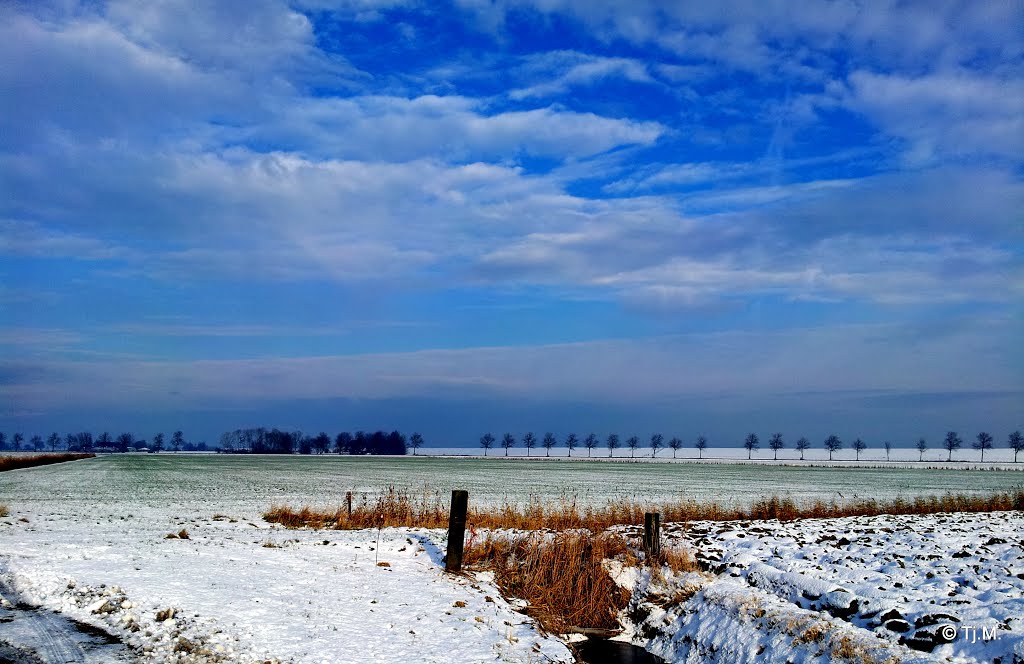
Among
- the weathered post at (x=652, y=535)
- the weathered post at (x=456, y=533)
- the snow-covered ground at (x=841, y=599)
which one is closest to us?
the snow-covered ground at (x=841, y=599)

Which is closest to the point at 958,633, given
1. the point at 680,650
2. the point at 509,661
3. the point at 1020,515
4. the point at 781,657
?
the point at 781,657

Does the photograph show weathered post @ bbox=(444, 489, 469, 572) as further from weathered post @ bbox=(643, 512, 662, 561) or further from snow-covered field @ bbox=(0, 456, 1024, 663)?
weathered post @ bbox=(643, 512, 662, 561)

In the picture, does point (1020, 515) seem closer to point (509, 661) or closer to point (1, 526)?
point (509, 661)

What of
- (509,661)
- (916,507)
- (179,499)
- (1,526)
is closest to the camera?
(509,661)

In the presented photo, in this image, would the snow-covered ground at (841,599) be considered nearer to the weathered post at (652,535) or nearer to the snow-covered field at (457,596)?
the snow-covered field at (457,596)

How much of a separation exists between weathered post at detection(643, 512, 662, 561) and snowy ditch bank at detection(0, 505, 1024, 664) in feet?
1.97

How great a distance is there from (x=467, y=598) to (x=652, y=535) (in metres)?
4.88

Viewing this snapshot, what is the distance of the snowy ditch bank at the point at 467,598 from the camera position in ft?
33.0

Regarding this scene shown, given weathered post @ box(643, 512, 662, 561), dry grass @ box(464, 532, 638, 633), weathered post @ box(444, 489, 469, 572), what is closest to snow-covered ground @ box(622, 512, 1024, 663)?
dry grass @ box(464, 532, 638, 633)

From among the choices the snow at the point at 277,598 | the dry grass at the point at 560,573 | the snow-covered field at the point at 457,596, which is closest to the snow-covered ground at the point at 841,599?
the snow-covered field at the point at 457,596

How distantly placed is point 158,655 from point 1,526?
14.2 metres

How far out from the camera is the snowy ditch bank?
33.0 ft

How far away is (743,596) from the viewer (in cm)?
1305

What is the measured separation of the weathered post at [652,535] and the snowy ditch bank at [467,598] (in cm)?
60
